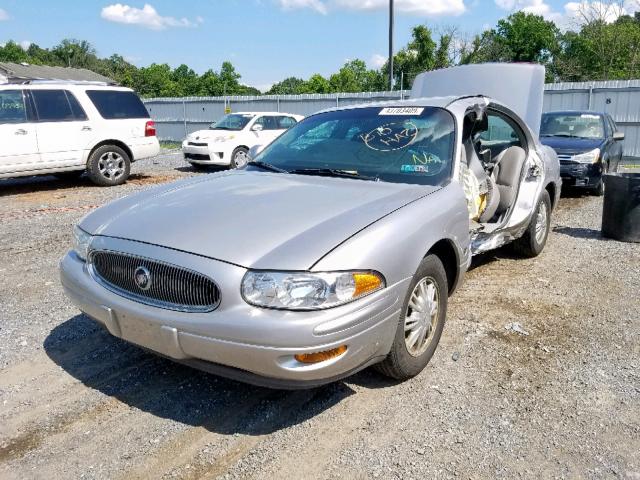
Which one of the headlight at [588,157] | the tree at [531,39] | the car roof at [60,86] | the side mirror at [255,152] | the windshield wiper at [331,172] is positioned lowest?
the headlight at [588,157]

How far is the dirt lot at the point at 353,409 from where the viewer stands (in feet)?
8.04

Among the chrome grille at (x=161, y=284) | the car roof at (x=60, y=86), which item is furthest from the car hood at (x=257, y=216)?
the car roof at (x=60, y=86)

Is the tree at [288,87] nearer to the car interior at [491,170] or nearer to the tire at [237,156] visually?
the tire at [237,156]

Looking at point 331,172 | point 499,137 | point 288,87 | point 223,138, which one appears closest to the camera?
point 331,172

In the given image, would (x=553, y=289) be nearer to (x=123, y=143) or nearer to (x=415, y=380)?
(x=415, y=380)

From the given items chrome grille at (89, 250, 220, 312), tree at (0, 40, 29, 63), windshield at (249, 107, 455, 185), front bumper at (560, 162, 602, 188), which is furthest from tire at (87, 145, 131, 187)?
tree at (0, 40, 29, 63)

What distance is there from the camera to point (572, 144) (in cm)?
944

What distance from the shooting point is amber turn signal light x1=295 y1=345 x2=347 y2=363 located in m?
2.40

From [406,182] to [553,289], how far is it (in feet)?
7.21

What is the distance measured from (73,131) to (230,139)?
13.8 feet

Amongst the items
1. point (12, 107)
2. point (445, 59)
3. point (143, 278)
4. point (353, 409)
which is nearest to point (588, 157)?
point (353, 409)

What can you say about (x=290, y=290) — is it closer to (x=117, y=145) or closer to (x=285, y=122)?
(x=117, y=145)

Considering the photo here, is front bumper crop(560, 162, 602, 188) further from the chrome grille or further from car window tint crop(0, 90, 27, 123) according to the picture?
car window tint crop(0, 90, 27, 123)

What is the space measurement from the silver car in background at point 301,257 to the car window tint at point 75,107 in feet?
24.3
